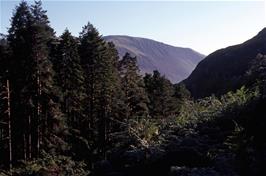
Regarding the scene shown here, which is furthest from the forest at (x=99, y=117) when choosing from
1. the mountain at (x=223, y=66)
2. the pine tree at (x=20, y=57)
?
the mountain at (x=223, y=66)

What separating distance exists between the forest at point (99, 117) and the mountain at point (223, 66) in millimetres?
70774

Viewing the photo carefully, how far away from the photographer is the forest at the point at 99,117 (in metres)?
15.3

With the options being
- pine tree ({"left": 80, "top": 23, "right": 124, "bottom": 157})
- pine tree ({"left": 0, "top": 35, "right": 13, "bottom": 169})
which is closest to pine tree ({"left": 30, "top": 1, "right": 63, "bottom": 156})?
pine tree ({"left": 0, "top": 35, "right": 13, "bottom": 169})

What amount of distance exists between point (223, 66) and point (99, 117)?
10826 centimetres

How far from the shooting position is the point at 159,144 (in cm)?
1642

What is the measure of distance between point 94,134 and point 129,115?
21.2 feet

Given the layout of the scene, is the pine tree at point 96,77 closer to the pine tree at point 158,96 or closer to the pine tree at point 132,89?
the pine tree at point 132,89

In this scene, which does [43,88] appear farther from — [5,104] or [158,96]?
[158,96]

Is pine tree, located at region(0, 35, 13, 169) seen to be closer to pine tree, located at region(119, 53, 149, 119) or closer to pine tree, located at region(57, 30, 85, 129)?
pine tree, located at region(57, 30, 85, 129)

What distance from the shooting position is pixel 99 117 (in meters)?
53.3

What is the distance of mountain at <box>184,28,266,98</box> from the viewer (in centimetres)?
14212

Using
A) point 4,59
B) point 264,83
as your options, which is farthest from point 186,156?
point 4,59

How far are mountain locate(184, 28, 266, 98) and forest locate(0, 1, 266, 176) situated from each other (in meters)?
70.8

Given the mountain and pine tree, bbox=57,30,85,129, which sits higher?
the mountain
